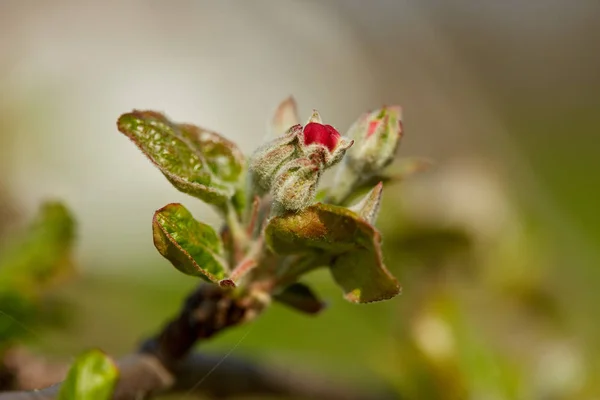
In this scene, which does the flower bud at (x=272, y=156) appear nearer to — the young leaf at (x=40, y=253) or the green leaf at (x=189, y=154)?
the green leaf at (x=189, y=154)

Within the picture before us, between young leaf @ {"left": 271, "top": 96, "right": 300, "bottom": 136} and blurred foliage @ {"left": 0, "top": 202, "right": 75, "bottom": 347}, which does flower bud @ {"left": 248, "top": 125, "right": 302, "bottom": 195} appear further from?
blurred foliage @ {"left": 0, "top": 202, "right": 75, "bottom": 347}

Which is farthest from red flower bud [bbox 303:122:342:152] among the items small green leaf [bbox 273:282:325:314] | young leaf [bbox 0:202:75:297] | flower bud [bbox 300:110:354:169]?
young leaf [bbox 0:202:75:297]

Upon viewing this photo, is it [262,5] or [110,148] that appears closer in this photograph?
[110,148]

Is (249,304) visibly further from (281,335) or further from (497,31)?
(497,31)

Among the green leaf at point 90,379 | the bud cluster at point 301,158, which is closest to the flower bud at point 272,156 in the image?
the bud cluster at point 301,158

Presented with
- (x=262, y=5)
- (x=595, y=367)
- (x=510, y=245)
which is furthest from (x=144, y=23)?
(x=595, y=367)

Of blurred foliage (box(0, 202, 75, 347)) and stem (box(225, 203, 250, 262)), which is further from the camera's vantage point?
blurred foliage (box(0, 202, 75, 347))

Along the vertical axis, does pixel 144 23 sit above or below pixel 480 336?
above
